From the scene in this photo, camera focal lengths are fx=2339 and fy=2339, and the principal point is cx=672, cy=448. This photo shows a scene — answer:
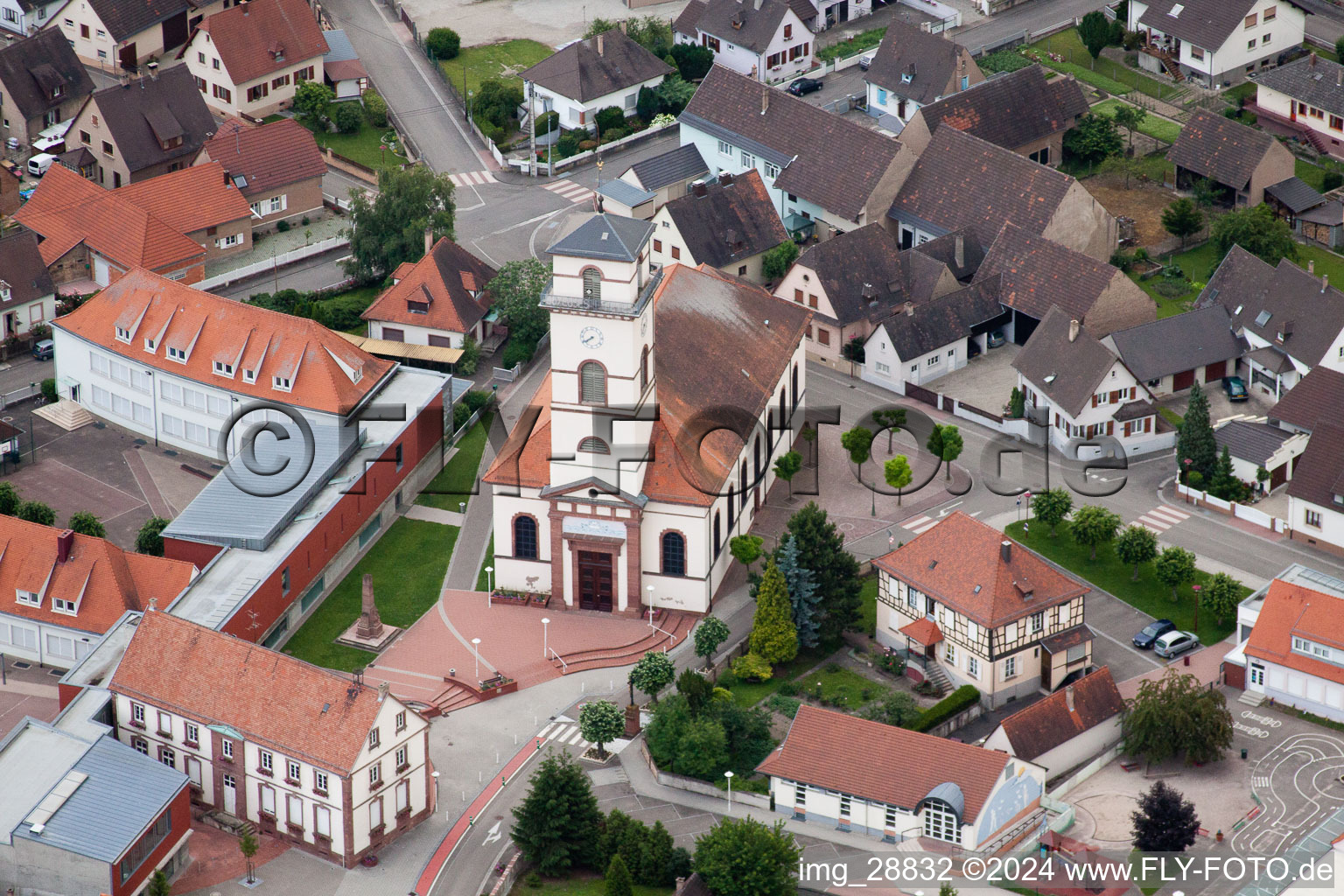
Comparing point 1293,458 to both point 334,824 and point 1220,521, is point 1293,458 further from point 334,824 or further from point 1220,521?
point 334,824

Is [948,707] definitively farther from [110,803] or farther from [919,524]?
[110,803]

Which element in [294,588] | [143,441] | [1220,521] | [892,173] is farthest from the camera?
[892,173]

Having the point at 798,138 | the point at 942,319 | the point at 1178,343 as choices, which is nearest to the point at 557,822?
A: the point at 942,319

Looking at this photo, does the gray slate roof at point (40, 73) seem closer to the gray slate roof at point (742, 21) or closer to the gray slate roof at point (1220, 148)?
the gray slate roof at point (742, 21)

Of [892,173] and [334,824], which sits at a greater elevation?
[892,173]

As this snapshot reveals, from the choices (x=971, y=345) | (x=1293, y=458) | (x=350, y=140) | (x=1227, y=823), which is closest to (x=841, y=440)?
(x=971, y=345)

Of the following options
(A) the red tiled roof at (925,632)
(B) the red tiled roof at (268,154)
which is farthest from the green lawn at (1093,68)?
(A) the red tiled roof at (925,632)

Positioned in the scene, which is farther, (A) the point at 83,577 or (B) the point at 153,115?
(B) the point at 153,115
